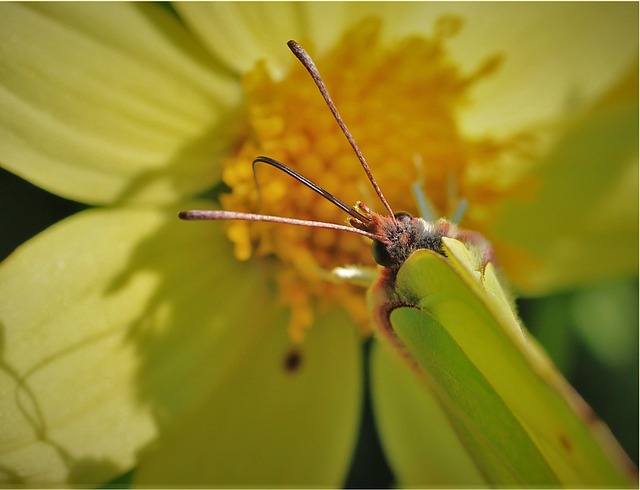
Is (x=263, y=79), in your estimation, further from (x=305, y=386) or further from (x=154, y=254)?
(x=305, y=386)

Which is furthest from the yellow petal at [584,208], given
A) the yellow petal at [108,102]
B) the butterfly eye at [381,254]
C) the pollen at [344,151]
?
the yellow petal at [108,102]

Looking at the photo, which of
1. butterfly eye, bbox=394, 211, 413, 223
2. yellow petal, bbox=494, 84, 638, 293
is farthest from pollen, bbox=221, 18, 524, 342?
yellow petal, bbox=494, 84, 638, 293

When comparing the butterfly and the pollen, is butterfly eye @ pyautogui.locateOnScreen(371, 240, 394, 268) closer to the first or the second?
the butterfly

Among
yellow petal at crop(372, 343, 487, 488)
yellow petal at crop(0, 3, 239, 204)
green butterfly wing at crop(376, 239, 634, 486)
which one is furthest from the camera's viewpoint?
yellow petal at crop(372, 343, 487, 488)

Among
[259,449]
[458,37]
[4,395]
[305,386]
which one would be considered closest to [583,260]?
[458,37]

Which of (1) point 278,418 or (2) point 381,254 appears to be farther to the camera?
(1) point 278,418

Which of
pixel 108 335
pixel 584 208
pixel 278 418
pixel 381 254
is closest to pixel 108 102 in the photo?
pixel 108 335

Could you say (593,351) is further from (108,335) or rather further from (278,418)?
(108,335)

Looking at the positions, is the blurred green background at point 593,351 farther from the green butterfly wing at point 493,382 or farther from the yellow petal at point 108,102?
the yellow petal at point 108,102
